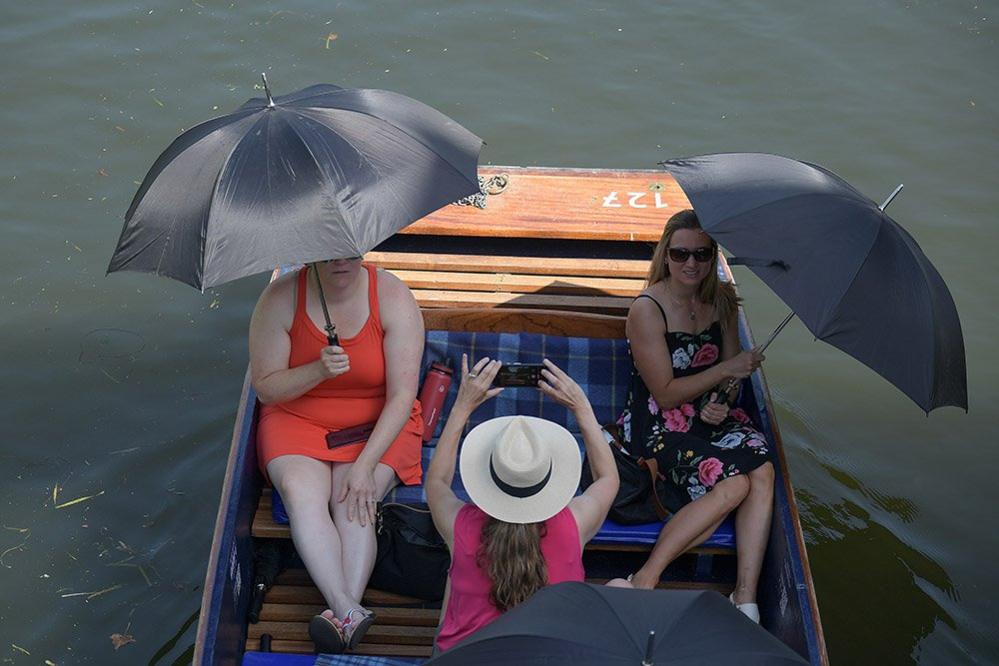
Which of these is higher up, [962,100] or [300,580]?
[962,100]

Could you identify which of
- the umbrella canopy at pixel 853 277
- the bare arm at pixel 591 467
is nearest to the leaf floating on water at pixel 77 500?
the bare arm at pixel 591 467

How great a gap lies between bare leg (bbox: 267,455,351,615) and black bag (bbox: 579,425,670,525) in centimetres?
89

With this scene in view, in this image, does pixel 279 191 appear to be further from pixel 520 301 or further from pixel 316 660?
pixel 520 301

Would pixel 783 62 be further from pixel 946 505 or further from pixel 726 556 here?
pixel 726 556

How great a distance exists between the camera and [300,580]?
4.14m

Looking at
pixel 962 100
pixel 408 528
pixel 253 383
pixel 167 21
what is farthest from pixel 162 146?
pixel 962 100

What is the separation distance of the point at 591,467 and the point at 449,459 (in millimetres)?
421

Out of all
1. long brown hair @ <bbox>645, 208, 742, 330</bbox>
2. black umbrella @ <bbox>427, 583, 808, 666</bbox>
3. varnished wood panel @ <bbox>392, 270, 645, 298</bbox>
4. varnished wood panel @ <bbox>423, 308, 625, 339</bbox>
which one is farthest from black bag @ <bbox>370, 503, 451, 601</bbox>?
black umbrella @ <bbox>427, 583, 808, 666</bbox>

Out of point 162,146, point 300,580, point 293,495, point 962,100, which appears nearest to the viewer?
point 293,495

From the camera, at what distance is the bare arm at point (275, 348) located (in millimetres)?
3941

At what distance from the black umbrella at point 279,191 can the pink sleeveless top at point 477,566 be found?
88 centimetres

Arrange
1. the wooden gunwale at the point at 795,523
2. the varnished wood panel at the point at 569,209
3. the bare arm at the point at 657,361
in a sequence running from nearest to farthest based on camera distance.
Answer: the wooden gunwale at the point at 795,523 → the bare arm at the point at 657,361 → the varnished wood panel at the point at 569,209

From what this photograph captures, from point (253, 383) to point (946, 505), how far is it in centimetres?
327

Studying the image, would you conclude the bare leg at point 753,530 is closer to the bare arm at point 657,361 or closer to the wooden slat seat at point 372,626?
the wooden slat seat at point 372,626
